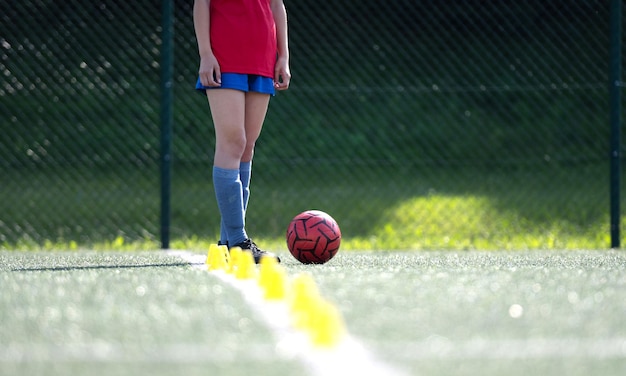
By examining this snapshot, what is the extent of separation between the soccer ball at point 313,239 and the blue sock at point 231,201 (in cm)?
25

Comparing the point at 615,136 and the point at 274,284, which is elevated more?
the point at 274,284

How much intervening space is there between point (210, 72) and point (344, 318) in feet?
7.38

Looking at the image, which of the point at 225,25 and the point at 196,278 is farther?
the point at 225,25

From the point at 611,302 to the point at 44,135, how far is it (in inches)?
355

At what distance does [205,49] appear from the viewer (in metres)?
4.95

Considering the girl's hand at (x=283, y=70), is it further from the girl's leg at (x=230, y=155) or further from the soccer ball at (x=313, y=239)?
the soccer ball at (x=313, y=239)

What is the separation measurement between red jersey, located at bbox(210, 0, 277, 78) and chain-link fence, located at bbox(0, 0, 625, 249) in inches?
139

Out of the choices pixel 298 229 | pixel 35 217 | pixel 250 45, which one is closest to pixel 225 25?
pixel 250 45

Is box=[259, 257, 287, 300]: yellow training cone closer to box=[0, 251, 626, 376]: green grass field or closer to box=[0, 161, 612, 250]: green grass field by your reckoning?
box=[0, 251, 626, 376]: green grass field

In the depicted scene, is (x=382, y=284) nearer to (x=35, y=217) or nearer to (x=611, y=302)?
(x=611, y=302)

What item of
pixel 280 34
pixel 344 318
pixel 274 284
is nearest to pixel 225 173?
pixel 280 34

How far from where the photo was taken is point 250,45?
4992 mm

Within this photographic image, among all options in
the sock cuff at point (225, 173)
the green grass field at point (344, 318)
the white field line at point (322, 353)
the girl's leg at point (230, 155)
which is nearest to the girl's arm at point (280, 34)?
the girl's leg at point (230, 155)

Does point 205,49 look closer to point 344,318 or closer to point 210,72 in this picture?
point 210,72
